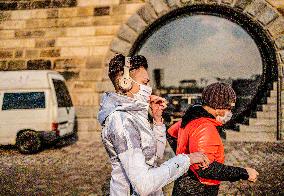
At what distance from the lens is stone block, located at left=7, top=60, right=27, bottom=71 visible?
10547 millimetres

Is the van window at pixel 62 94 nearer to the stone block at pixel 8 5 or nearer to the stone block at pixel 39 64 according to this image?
the stone block at pixel 39 64

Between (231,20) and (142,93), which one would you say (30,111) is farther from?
(142,93)

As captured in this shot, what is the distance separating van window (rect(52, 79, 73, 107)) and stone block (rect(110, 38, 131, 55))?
71.7 inches

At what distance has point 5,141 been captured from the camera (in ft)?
28.7

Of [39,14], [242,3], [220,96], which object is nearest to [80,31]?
[39,14]

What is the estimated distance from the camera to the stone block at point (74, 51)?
10.2m

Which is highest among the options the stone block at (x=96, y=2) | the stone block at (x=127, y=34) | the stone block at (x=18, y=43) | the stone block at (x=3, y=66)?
the stone block at (x=96, y=2)

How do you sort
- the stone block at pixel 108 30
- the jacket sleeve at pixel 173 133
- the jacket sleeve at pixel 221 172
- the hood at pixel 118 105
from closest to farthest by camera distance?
the hood at pixel 118 105, the jacket sleeve at pixel 221 172, the jacket sleeve at pixel 173 133, the stone block at pixel 108 30

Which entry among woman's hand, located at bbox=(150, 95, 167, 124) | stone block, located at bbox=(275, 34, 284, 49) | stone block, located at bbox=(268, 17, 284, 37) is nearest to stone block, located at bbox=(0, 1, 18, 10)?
stone block, located at bbox=(268, 17, 284, 37)

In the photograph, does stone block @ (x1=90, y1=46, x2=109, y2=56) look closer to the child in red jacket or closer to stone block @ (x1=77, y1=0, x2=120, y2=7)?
stone block @ (x1=77, y1=0, x2=120, y2=7)

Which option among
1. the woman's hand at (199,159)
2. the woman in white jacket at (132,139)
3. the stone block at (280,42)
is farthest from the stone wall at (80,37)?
the woman's hand at (199,159)

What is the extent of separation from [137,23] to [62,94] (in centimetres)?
300

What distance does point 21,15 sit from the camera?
10.6m

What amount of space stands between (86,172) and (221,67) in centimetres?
634
